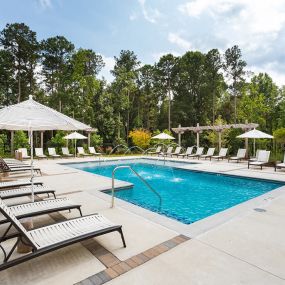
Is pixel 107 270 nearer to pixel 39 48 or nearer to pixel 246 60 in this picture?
pixel 39 48

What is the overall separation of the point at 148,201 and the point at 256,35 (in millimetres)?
14556

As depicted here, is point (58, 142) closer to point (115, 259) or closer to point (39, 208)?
point (39, 208)

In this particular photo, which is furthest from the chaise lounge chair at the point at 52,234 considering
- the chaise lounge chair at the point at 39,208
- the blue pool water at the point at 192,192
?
the blue pool water at the point at 192,192

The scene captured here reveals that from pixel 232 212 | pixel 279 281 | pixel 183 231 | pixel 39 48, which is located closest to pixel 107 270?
pixel 183 231

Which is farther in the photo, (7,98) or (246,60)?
(246,60)

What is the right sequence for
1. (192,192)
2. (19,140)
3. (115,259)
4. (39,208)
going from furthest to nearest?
(19,140) → (192,192) → (39,208) → (115,259)

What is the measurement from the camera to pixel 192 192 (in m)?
8.24

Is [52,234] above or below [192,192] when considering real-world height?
above

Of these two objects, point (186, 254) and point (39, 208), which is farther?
point (39, 208)

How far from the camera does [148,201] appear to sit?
7.13 m

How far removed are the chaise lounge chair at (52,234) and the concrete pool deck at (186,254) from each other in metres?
0.28

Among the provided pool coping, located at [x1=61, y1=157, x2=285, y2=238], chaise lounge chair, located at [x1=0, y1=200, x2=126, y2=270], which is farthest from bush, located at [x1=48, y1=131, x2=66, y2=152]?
chaise lounge chair, located at [x1=0, y1=200, x2=126, y2=270]

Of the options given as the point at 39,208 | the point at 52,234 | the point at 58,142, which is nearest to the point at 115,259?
the point at 52,234

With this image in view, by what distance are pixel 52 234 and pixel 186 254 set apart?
1816 mm
